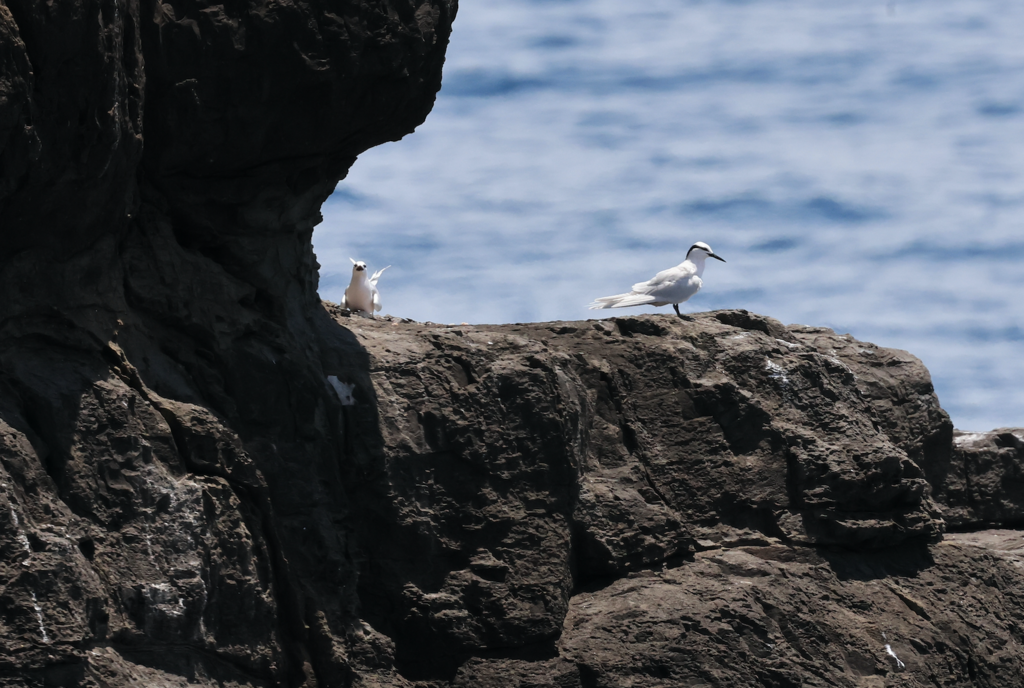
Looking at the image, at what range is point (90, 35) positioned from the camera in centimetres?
833

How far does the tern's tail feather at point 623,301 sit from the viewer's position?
45.7ft

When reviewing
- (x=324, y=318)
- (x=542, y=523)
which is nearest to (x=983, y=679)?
(x=542, y=523)

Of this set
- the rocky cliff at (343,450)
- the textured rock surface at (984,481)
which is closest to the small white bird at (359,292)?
the rocky cliff at (343,450)

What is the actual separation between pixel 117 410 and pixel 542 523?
3.89 metres

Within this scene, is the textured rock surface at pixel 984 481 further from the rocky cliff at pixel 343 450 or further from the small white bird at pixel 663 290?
the small white bird at pixel 663 290

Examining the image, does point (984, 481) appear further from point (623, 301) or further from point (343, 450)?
point (343, 450)

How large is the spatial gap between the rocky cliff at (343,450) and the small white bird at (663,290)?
0.47 meters

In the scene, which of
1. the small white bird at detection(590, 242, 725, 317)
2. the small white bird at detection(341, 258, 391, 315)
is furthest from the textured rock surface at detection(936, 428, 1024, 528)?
the small white bird at detection(341, 258, 391, 315)

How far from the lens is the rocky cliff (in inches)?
334

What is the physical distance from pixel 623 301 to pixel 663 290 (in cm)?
45

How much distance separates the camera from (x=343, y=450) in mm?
10477

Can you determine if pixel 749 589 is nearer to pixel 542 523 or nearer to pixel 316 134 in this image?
pixel 542 523

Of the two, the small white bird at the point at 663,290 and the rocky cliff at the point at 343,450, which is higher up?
the small white bird at the point at 663,290

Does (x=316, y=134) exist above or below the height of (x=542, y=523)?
above
